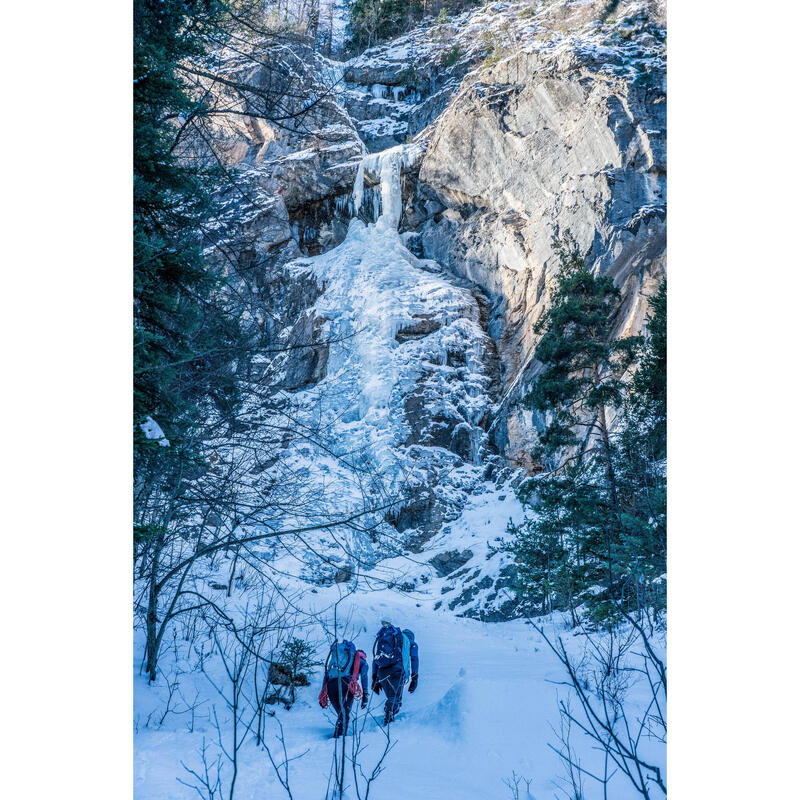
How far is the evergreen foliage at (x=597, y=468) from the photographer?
3.26m

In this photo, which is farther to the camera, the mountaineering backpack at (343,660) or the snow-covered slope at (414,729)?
the mountaineering backpack at (343,660)

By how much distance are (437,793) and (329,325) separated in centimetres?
607

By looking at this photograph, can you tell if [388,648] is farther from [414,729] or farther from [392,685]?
[414,729]

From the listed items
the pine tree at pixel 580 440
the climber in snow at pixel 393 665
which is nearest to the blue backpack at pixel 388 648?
the climber in snow at pixel 393 665

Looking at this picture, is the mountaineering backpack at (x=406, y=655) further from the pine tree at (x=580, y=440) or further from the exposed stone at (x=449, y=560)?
the exposed stone at (x=449, y=560)

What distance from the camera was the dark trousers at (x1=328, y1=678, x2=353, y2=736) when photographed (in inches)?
90.2

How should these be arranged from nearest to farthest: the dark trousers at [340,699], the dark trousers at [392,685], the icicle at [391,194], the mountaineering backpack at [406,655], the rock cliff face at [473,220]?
the dark trousers at [340,699] → the dark trousers at [392,685] → the mountaineering backpack at [406,655] → the rock cliff face at [473,220] → the icicle at [391,194]

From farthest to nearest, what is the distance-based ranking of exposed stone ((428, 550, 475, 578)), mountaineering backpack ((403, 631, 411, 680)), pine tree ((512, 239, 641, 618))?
exposed stone ((428, 550, 475, 578)) < pine tree ((512, 239, 641, 618)) < mountaineering backpack ((403, 631, 411, 680))

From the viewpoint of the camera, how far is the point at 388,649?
3051 millimetres

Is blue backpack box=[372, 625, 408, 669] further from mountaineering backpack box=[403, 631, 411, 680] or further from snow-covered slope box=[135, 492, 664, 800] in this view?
snow-covered slope box=[135, 492, 664, 800]

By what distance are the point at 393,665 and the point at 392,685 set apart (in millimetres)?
126

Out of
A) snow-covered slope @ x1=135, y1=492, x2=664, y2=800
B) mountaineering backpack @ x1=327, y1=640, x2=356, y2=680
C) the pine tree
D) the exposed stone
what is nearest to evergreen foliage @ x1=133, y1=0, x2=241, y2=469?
snow-covered slope @ x1=135, y1=492, x2=664, y2=800
